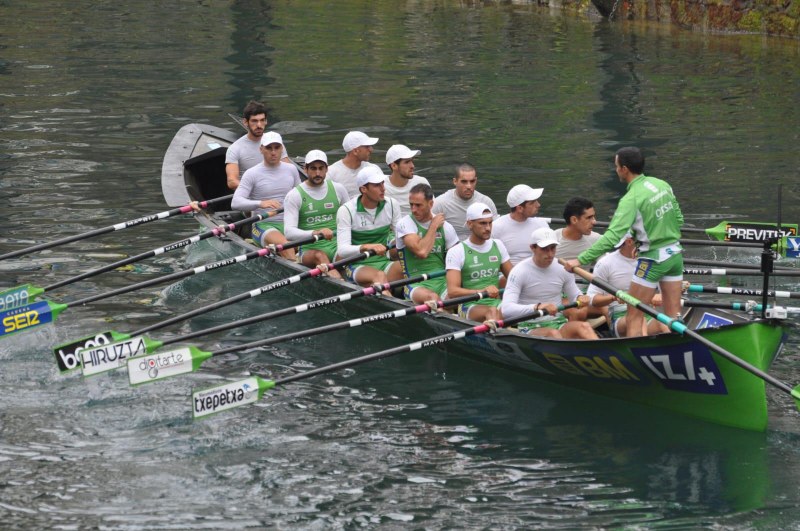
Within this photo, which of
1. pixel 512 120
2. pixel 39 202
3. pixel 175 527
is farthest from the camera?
pixel 512 120

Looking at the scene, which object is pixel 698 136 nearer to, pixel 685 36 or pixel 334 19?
pixel 685 36

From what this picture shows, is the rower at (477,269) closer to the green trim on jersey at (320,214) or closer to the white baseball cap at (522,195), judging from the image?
the white baseball cap at (522,195)

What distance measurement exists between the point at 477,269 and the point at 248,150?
5.36m

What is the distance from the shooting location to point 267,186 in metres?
15.9

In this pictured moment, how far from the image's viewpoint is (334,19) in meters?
37.5

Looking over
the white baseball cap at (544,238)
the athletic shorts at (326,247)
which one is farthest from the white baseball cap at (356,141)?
the white baseball cap at (544,238)

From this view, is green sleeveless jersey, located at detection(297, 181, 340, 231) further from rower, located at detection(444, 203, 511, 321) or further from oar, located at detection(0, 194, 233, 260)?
rower, located at detection(444, 203, 511, 321)

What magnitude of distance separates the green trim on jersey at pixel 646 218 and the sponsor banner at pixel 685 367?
1.00 meters

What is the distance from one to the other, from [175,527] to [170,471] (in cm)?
102

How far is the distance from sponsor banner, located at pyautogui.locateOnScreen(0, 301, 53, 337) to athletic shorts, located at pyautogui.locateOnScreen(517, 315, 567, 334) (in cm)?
524

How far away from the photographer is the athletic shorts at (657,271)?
11.4 metres

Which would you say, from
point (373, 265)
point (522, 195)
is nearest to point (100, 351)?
point (373, 265)

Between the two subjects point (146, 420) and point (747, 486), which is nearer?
point (747, 486)

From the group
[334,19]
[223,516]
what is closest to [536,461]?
[223,516]
